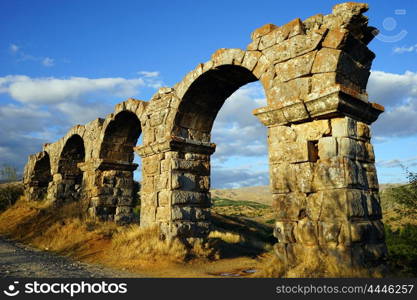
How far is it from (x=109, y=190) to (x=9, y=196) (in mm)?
10125

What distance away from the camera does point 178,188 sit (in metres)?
7.62

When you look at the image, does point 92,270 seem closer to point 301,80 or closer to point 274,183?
point 274,183

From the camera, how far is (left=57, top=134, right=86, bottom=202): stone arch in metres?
14.1

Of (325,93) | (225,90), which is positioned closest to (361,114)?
(325,93)

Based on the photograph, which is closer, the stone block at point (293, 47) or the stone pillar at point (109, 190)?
the stone block at point (293, 47)

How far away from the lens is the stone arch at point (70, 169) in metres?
14.1

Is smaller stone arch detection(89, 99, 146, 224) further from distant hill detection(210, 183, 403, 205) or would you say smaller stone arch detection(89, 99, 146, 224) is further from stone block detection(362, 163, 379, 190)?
distant hill detection(210, 183, 403, 205)

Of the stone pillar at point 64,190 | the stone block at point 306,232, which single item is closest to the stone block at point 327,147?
the stone block at point 306,232

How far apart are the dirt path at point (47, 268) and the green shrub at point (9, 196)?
37.0 ft

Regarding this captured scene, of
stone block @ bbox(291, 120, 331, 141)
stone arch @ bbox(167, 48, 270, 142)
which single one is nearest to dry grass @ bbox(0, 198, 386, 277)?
stone block @ bbox(291, 120, 331, 141)

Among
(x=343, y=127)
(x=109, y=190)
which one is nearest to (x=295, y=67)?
(x=343, y=127)

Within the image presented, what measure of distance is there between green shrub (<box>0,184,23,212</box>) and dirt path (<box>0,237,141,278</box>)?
1127cm

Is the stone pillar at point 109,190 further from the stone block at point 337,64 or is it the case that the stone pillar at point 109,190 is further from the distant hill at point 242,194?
the distant hill at point 242,194

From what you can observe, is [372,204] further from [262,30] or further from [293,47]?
[262,30]
